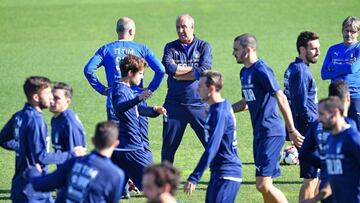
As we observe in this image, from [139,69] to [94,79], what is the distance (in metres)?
2.53

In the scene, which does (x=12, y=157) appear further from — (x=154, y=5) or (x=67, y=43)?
(x=154, y=5)

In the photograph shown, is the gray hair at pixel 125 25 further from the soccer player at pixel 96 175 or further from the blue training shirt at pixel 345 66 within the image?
the soccer player at pixel 96 175

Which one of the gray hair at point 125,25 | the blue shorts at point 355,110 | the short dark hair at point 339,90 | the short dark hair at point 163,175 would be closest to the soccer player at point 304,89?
the blue shorts at point 355,110

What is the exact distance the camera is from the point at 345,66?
1463cm

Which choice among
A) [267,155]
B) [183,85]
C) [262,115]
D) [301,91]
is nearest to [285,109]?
[262,115]

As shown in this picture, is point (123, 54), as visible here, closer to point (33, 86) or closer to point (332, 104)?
point (33, 86)

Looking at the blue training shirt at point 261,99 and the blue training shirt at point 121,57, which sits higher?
the blue training shirt at point 121,57

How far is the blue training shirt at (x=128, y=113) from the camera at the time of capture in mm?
12344

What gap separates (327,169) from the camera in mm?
9906

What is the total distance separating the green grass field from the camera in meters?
21.5

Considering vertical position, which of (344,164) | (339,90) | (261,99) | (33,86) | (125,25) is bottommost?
(344,164)

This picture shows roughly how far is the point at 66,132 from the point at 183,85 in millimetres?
4400

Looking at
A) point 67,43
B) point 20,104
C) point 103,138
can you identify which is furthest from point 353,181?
point 67,43

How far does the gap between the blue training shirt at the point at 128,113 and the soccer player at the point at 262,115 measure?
4.68 feet
